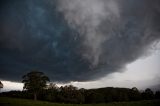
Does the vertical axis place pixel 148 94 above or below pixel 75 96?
above

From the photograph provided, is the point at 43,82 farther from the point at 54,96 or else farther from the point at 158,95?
the point at 158,95

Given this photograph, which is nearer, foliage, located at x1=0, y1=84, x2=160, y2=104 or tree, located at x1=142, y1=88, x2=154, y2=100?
foliage, located at x1=0, y1=84, x2=160, y2=104

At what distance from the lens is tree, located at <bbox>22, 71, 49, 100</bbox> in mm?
112688

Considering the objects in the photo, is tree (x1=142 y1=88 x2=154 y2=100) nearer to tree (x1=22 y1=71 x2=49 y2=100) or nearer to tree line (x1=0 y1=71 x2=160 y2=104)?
tree line (x1=0 y1=71 x2=160 y2=104)

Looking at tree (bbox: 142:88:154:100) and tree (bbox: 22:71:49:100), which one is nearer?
tree (bbox: 22:71:49:100)

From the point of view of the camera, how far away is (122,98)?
125938 mm

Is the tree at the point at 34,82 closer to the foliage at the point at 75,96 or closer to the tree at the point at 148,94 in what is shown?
the foliage at the point at 75,96

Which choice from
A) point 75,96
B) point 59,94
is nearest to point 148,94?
point 75,96

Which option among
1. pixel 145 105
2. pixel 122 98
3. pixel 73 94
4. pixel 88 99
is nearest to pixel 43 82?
pixel 73 94

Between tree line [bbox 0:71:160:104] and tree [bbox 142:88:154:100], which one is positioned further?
tree [bbox 142:88:154:100]

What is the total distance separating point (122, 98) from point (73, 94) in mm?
26691

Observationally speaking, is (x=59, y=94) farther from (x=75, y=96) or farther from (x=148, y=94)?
(x=148, y=94)

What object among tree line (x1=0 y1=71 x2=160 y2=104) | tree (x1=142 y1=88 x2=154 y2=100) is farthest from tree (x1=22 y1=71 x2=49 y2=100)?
tree (x1=142 y1=88 x2=154 y2=100)

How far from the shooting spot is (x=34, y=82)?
112m
